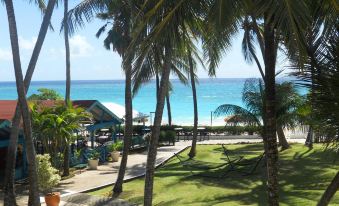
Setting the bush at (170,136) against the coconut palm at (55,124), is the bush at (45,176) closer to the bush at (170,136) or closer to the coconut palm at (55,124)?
the coconut palm at (55,124)

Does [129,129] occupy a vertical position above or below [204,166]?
above

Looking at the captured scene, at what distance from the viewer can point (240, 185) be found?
667 inches

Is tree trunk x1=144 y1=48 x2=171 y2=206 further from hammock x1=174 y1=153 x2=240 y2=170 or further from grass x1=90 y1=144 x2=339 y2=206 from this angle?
hammock x1=174 y1=153 x2=240 y2=170

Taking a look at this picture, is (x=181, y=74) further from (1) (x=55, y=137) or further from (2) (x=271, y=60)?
(2) (x=271, y=60)

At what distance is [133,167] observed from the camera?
874 inches

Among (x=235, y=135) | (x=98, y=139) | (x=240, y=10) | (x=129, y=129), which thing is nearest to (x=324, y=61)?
(x=240, y=10)

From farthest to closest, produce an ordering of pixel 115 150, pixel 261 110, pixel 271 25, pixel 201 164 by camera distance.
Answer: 1. pixel 115 150
2. pixel 201 164
3. pixel 261 110
4. pixel 271 25

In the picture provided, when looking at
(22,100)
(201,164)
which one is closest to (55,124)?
(201,164)

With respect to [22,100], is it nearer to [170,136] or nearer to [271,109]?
[271,109]

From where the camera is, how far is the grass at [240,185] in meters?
14.4

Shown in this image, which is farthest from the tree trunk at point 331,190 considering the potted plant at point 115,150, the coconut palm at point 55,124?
the potted plant at point 115,150

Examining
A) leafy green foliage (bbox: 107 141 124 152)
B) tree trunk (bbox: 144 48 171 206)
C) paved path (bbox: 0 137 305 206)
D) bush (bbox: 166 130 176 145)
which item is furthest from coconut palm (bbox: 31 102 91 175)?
bush (bbox: 166 130 176 145)

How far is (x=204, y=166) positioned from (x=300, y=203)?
808cm

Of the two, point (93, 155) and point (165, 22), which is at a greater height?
point (165, 22)
